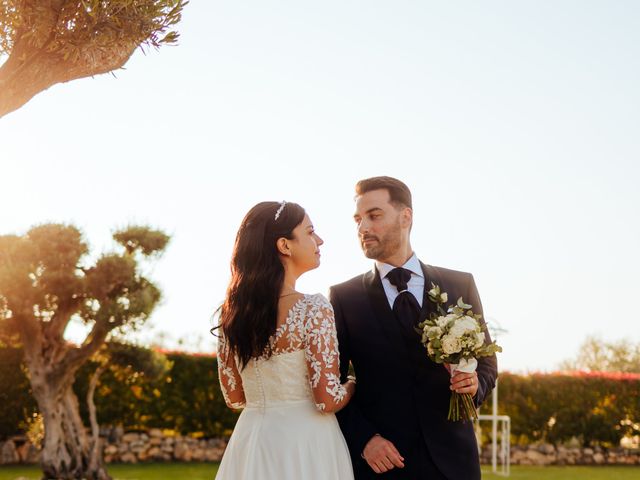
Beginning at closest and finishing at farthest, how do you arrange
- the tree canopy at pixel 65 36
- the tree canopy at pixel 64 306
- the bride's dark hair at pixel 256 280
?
the bride's dark hair at pixel 256 280
the tree canopy at pixel 65 36
the tree canopy at pixel 64 306

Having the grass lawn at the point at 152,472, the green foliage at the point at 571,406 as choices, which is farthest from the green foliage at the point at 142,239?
the green foliage at the point at 571,406

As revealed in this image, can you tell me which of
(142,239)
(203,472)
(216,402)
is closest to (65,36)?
(142,239)

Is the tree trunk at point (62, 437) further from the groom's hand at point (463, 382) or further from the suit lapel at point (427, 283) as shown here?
the groom's hand at point (463, 382)

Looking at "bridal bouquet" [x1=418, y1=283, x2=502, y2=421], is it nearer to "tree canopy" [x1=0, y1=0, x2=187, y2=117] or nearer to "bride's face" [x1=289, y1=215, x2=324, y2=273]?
"bride's face" [x1=289, y1=215, x2=324, y2=273]

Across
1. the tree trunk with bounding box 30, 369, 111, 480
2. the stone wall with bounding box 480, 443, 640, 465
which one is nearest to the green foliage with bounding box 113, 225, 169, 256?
the tree trunk with bounding box 30, 369, 111, 480

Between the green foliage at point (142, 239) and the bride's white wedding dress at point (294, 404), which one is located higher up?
the green foliage at point (142, 239)

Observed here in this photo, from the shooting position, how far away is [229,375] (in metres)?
4.55

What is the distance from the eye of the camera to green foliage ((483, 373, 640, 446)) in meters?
20.1

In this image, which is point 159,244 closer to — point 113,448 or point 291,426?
point 113,448

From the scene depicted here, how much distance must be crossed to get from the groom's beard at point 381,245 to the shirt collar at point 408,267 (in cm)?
8

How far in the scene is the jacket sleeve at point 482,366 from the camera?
15.1 feet

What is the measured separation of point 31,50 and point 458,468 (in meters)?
4.21

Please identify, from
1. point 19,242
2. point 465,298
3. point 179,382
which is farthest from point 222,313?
point 179,382

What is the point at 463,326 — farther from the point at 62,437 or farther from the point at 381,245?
the point at 62,437
